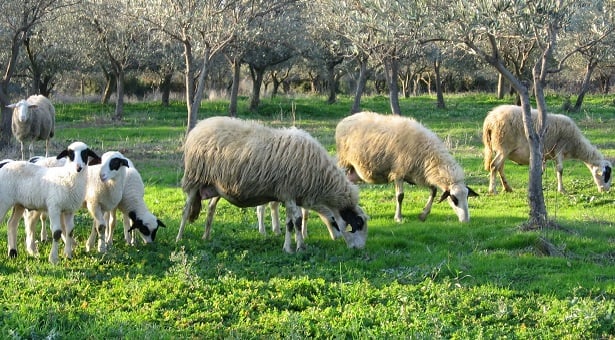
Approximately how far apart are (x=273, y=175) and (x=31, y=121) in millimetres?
11507

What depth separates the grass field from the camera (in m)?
6.23

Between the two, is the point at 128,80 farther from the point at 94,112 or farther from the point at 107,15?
the point at 107,15

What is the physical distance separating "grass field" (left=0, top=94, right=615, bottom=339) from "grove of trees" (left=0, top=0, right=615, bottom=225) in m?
1.71

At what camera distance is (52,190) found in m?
8.71

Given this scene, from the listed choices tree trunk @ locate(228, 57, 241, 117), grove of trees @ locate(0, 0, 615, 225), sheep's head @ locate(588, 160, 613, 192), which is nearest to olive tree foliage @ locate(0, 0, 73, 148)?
grove of trees @ locate(0, 0, 615, 225)

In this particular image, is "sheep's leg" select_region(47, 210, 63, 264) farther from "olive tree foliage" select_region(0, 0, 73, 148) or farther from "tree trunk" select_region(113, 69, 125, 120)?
"tree trunk" select_region(113, 69, 125, 120)

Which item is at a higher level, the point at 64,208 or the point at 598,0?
the point at 598,0

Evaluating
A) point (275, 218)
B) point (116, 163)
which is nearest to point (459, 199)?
point (275, 218)

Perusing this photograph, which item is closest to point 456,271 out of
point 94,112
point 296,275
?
point 296,275

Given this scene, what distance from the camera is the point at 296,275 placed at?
26.1 ft

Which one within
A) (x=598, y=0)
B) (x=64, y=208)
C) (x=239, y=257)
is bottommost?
(x=239, y=257)

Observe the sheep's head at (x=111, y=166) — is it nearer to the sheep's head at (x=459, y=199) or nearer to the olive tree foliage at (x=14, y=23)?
the sheep's head at (x=459, y=199)

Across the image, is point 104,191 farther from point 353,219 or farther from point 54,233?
point 353,219

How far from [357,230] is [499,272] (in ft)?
7.24
